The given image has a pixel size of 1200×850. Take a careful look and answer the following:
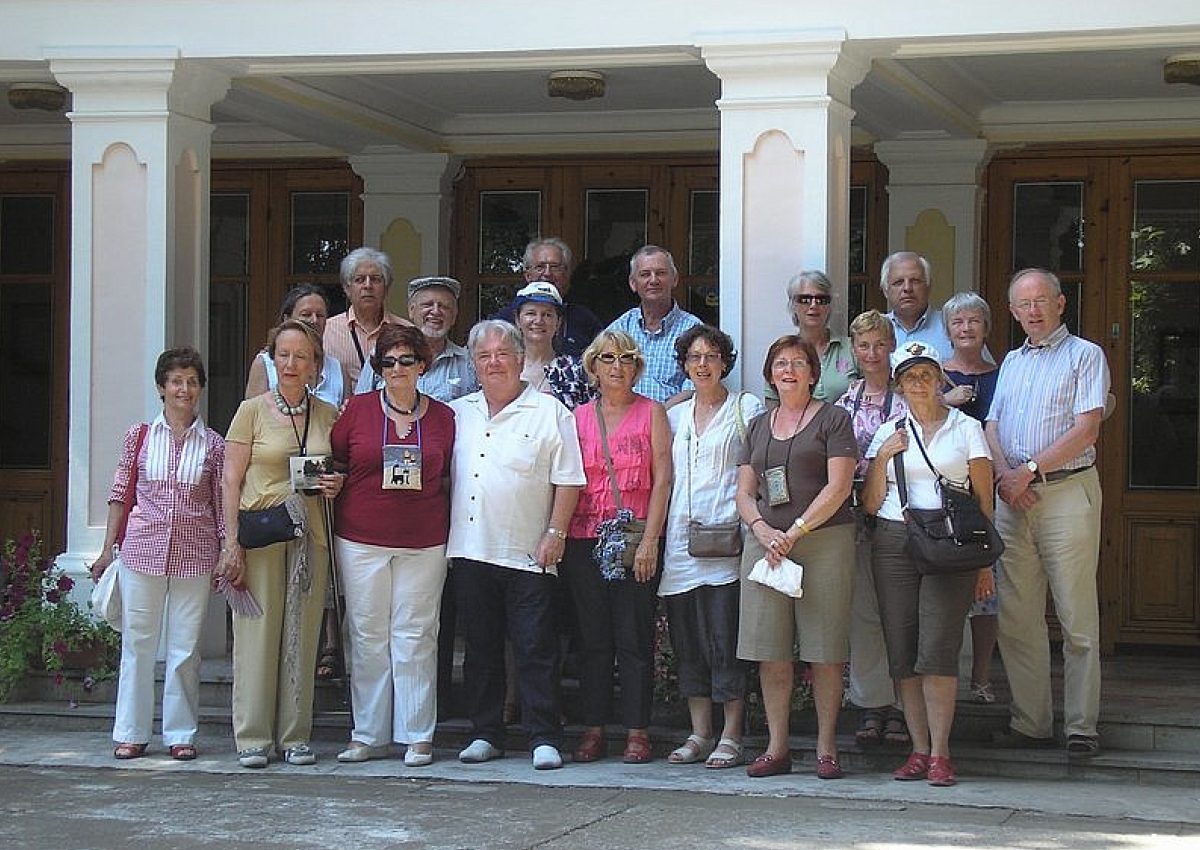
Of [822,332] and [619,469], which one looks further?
[822,332]

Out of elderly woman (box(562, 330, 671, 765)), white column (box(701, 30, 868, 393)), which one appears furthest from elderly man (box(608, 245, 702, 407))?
elderly woman (box(562, 330, 671, 765))

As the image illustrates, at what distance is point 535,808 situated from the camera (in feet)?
21.2

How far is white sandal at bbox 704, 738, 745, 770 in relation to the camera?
7098mm

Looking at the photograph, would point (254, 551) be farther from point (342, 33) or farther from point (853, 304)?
point (853, 304)

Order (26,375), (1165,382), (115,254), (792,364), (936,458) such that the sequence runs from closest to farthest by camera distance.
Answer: (936,458)
(792,364)
(115,254)
(1165,382)
(26,375)

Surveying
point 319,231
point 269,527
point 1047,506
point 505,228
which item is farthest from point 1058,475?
point 319,231

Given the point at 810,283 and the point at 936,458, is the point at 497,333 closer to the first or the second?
the point at 810,283

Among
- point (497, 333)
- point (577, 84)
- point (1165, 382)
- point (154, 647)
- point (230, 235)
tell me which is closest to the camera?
point (497, 333)

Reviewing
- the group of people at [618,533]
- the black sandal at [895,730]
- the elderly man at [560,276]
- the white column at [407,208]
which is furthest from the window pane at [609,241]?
the black sandal at [895,730]

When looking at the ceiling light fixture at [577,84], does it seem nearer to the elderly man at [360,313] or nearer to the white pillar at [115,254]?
the elderly man at [360,313]

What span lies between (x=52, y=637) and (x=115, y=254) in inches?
65.6

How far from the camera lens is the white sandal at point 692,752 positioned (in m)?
7.20

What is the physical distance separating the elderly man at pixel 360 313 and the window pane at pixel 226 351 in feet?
9.43

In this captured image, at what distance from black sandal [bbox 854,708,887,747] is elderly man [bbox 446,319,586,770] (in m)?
1.13
